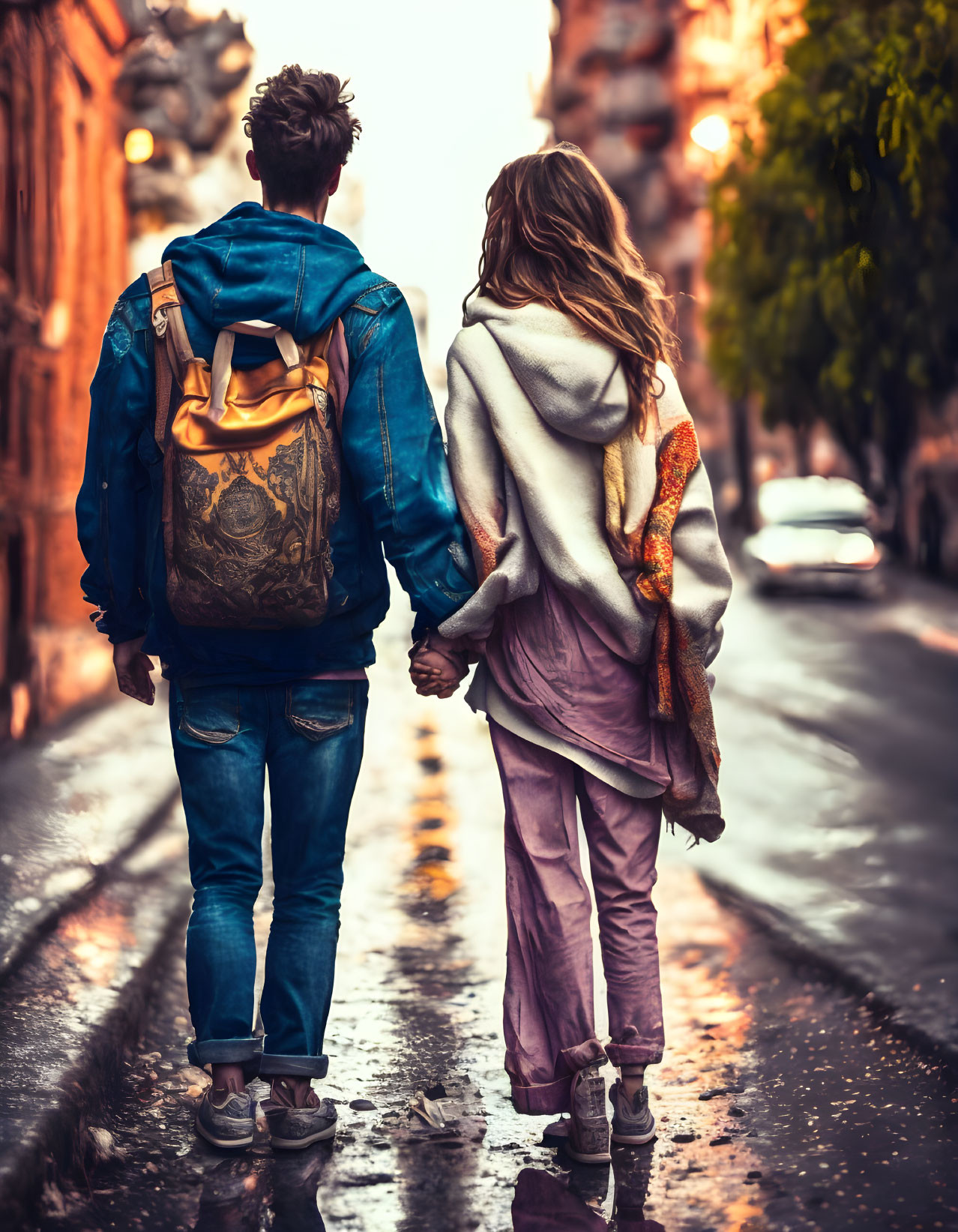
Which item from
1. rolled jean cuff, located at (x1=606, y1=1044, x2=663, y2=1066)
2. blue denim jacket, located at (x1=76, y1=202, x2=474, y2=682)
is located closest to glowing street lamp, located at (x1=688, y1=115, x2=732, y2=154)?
blue denim jacket, located at (x1=76, y1=202, x2=474, y2=682)

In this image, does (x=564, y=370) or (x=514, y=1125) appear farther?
(x=514, y=1125)

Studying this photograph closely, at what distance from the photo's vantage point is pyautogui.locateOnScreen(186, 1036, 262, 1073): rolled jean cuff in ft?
11.4

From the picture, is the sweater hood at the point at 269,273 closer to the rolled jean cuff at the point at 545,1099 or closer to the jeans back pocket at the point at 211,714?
the jeans back pocket at the point at 211,714

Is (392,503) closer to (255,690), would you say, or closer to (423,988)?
(255,690)

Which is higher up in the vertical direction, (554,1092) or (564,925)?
(564,925)

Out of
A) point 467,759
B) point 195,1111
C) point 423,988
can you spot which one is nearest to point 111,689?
point 467,759

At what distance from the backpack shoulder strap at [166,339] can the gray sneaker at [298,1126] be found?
1.48 m

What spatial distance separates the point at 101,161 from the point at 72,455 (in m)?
3.49

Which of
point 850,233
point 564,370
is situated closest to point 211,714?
point 564,370

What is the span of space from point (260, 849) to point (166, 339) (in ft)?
3.65

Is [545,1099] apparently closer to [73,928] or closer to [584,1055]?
[584,1055]

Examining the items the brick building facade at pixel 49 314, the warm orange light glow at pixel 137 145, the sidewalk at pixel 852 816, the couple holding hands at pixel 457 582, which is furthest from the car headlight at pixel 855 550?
the couple holding hands at pixel 457 582

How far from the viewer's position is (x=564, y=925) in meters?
3.57

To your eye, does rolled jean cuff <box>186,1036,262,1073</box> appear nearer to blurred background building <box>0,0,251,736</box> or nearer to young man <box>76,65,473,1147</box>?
young man <box>76,65,473,1147</box>
